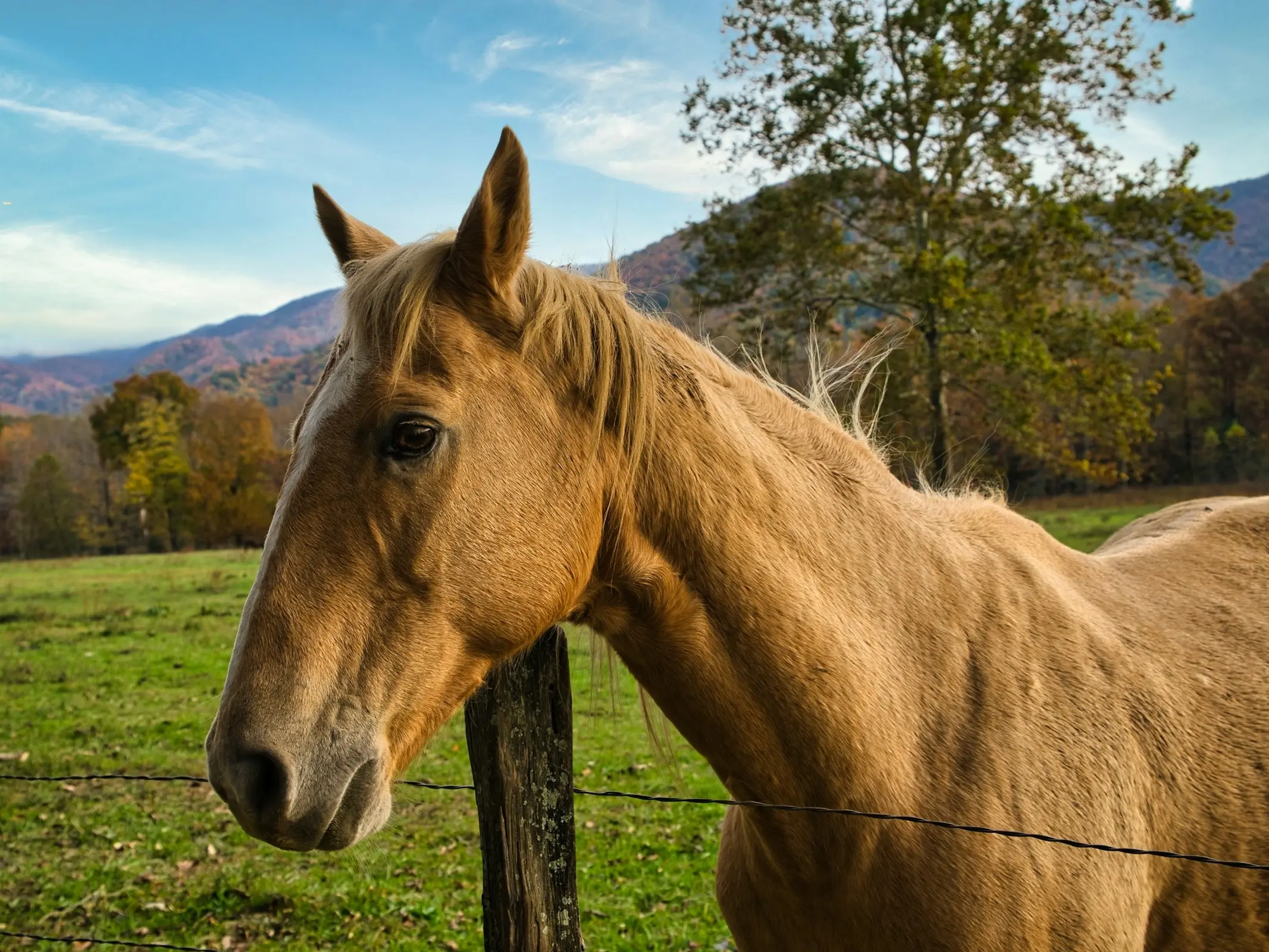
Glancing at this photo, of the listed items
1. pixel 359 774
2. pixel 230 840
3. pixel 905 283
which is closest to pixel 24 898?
pixel 230 840

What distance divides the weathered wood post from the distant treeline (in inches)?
1865

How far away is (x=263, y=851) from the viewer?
6457 mm

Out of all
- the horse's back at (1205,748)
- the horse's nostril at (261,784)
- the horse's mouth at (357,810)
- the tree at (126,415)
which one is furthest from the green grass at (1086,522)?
the tree at (126,415)

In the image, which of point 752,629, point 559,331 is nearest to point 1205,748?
point 752,629

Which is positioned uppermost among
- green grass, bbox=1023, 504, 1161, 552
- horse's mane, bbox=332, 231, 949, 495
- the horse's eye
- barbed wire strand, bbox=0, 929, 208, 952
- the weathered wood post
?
horse's mane, bbox=332, 231, 949, 495

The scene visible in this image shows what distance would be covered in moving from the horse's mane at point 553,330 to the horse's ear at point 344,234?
1.24 ft

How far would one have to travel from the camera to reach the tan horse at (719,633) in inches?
71.5

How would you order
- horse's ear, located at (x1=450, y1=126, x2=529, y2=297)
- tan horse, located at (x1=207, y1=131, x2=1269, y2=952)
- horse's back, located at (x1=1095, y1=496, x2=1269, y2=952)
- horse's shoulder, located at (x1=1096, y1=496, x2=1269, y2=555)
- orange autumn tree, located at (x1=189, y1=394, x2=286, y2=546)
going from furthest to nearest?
orange autumn tree, located at (x1=189, y1=394, x2=286, y2=546)
horse's shoulder, located at (x1=1096, y1=496, x2=1269, y2=555)
horse's back, located at (x1=1095, y1=496, x2=1269, y2=952)
horse's ear, located at (x1=450, y1=126, x2=529, y2=297)
tan horse, located at (x1=207, y1=131, x2=1269, y2=952)

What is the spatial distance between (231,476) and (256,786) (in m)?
52.9

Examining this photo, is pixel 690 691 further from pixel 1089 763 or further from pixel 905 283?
pixel 905 283

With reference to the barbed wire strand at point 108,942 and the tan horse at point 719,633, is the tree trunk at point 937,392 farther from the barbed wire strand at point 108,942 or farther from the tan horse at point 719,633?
the barbed wire strand at point 108,942

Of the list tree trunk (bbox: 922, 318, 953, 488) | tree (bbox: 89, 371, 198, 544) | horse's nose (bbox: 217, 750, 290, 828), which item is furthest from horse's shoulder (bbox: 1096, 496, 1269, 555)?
tree (bbox: 89, 371, 198, 544)

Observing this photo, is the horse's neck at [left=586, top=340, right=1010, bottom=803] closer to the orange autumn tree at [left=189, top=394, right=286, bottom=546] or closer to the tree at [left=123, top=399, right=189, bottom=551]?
the orange autumn tree at [left=189, top=394, right=286, bottom=546]

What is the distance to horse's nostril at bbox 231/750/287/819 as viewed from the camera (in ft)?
5.41
